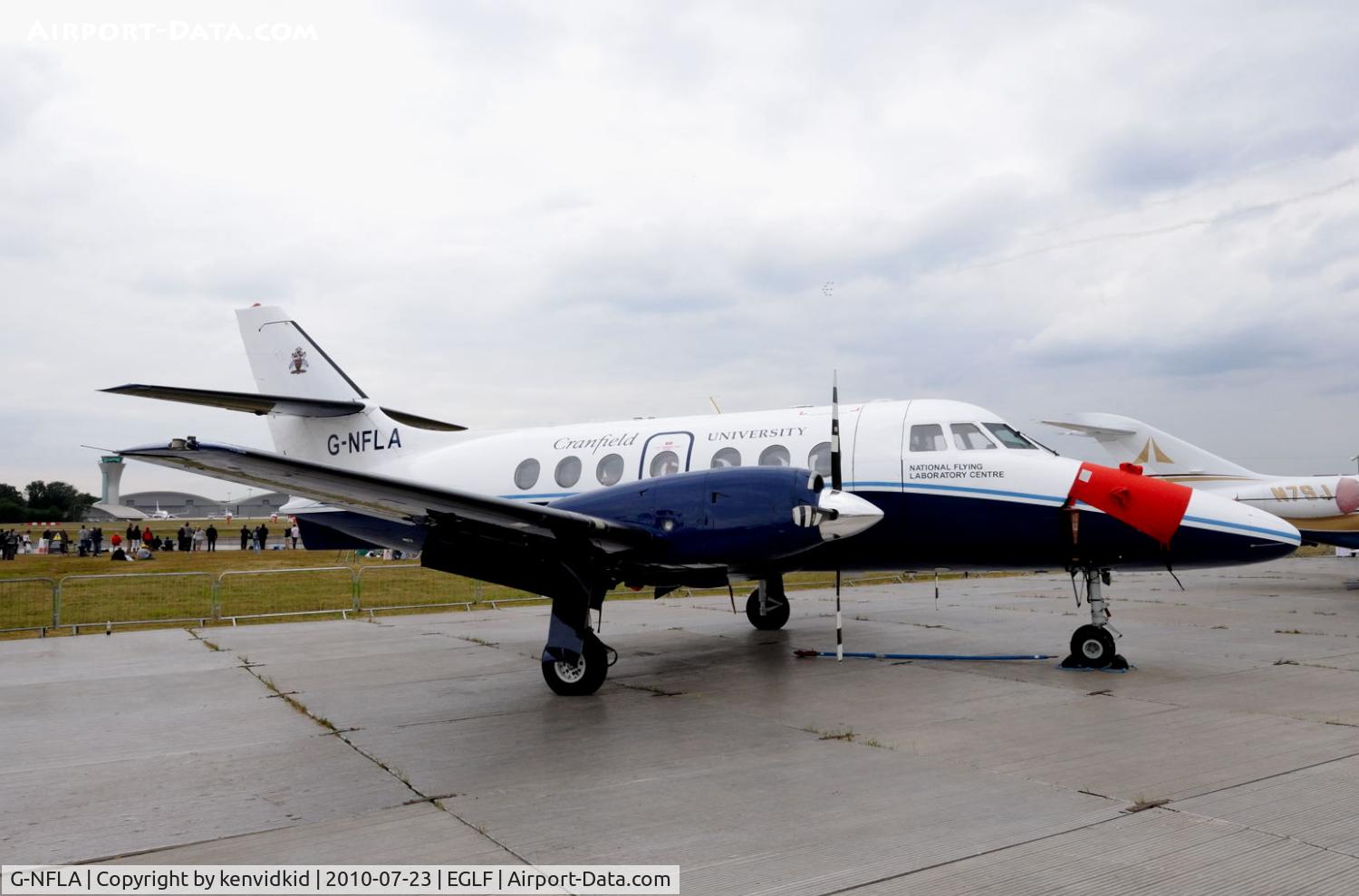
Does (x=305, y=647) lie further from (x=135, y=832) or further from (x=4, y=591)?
(x=4, y=591)

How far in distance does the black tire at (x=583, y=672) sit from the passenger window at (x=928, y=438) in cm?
435

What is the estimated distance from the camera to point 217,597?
57.7 feet

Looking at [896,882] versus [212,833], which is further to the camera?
[212,833]

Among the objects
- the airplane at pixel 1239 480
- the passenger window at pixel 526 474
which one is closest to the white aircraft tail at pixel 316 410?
the passenger window at pixel 526 474

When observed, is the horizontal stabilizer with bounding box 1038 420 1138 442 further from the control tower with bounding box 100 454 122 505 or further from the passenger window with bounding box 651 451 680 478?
the control tower with bounding box 100 454 122 505

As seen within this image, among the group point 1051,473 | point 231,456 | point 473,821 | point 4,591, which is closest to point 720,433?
point 1051,473

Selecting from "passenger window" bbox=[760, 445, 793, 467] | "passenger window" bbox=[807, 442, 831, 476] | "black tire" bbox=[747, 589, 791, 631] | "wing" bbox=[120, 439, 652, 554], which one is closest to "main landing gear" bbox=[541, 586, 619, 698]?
"wing" bbox=[120, 439, 652, 554]

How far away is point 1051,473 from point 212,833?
27.7 ft

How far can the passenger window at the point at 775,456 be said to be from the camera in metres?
11.1

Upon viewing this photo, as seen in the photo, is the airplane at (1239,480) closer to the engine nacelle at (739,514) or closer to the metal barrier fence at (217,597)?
the metal barrier fence at (217,597)

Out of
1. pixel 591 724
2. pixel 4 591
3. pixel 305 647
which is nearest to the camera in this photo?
pixel 591 724

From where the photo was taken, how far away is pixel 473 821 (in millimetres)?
5289

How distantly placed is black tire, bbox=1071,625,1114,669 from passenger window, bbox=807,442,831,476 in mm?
3378

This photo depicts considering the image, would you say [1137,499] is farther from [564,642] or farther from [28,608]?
[28,608]
